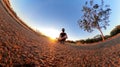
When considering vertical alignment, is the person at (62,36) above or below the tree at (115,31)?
below

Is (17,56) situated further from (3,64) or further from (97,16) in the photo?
(97,16)

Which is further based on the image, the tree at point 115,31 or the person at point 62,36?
the tree at point 115,31

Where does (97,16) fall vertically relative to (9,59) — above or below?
above

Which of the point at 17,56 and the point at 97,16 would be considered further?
the point at 97,16

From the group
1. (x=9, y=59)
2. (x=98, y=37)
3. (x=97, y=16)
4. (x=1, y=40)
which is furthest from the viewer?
(x=97, y=16)

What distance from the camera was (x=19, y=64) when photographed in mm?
6660

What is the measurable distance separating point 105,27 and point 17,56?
145ft

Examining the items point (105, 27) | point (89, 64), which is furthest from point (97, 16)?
point (89, 64)

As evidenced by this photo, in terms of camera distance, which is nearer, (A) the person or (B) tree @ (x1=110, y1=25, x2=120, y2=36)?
(A) the person

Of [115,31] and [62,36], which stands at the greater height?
[115,31]

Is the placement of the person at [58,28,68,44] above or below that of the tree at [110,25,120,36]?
below

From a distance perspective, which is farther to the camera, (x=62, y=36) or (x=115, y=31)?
(x=115, y=31)

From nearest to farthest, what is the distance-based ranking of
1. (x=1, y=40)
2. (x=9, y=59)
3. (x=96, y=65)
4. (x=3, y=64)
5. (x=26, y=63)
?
(x=3, y=64) < (x=9, y=59) < (x=26, y=63) < (x=1, y=40) < (x=96, y=65)

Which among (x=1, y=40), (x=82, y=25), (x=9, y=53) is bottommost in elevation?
(x=9, y=53)
